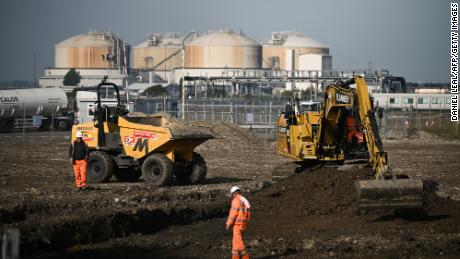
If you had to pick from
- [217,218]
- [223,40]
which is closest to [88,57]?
[223,40]

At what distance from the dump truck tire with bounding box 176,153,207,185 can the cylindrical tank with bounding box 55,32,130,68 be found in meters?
96.9

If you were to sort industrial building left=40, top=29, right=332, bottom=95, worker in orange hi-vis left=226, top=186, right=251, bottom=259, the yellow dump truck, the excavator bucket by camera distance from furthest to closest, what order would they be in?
industrial building left=40, top=29, right=332, bottom=95, the yellow dump truck, the excavator bucket, worker in orange hi-vis left=226, top=186, right=251, bottom=259

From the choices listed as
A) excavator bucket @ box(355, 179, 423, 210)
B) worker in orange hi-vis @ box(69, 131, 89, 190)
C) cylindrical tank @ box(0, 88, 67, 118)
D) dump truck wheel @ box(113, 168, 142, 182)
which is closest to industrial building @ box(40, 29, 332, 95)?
cylindrical tank @ box(0, 88, 67, 118)

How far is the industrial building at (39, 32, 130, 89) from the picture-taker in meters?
121

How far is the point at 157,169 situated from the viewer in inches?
928

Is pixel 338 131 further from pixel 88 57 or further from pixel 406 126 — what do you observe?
pixel 88 57

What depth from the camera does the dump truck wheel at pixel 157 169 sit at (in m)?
23.2

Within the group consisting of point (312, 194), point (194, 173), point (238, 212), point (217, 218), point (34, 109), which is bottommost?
point (217, 218)

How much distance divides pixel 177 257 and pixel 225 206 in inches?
221

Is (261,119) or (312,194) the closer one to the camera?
(312,194)

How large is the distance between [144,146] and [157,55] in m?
108

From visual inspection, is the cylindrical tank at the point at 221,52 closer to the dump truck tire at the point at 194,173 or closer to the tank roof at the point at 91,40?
the tank roof at the point at 91,40

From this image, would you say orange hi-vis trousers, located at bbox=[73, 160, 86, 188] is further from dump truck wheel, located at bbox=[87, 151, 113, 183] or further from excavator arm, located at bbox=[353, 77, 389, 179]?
excavator arm, located at bbox=[353, 77, 389, 179]

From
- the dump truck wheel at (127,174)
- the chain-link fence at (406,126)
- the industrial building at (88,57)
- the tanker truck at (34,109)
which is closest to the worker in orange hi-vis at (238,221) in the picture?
the dump truck wheel at (127,174)
